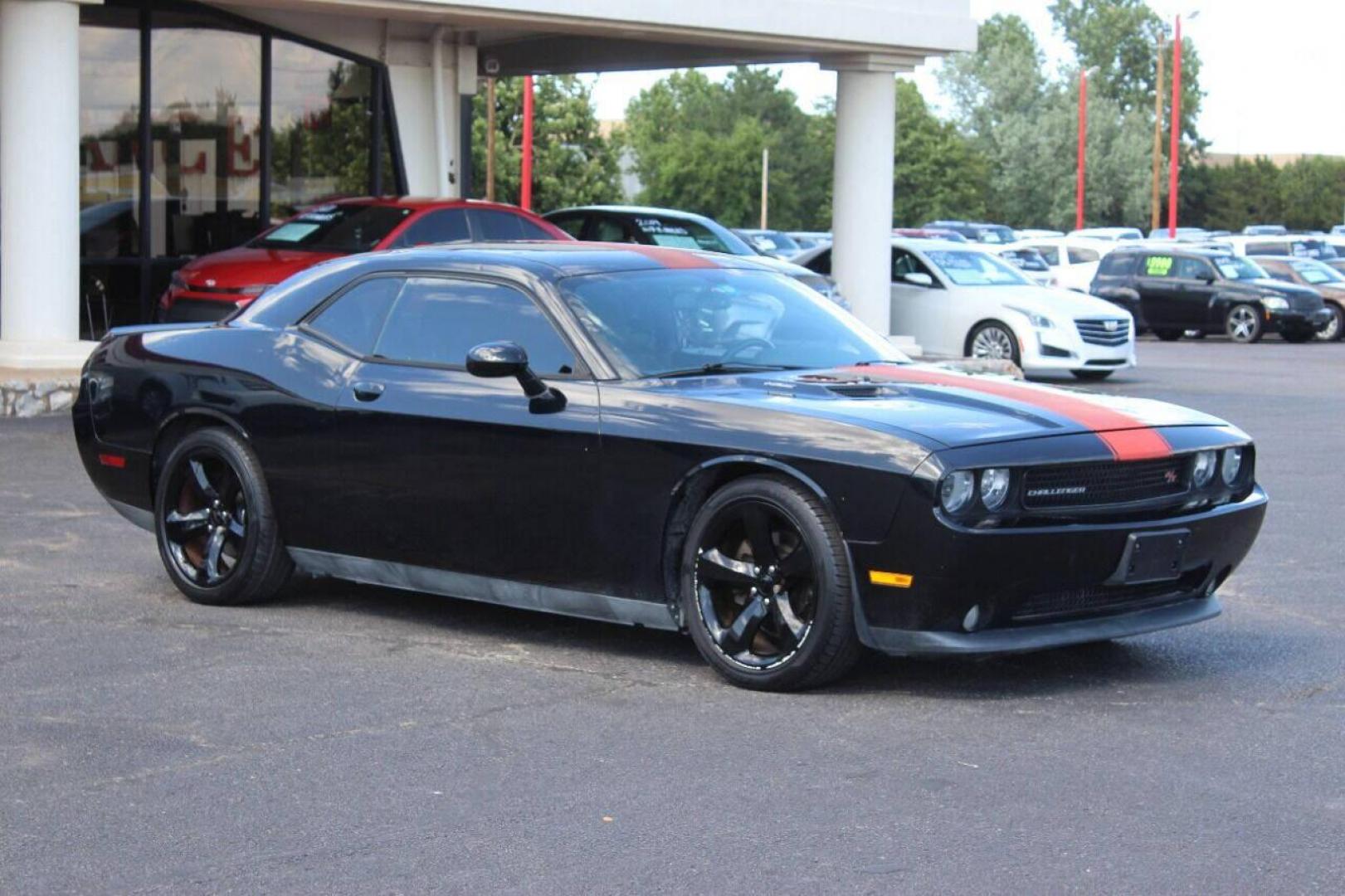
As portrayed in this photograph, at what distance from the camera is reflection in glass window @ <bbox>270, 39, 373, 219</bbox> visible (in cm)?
2131

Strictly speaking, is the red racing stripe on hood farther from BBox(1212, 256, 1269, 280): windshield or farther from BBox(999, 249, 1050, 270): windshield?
BBox(999, 249, 1050, 270): windshield

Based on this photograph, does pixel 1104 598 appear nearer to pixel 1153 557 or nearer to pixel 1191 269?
pixel 1153 557

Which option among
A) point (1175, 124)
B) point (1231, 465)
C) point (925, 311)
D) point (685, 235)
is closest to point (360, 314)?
point (1231, 465)

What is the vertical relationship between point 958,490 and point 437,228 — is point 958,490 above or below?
below

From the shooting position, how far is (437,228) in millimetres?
17766

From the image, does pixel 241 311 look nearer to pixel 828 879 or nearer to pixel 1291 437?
Answer: pixel 828 879

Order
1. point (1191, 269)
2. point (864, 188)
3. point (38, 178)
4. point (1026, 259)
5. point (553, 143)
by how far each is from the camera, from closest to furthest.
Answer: point (38, 178) → point (864, 188) → point (1191, 269) → point (1026, 259) → point (553, 143)

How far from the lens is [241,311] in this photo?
27.2 ft

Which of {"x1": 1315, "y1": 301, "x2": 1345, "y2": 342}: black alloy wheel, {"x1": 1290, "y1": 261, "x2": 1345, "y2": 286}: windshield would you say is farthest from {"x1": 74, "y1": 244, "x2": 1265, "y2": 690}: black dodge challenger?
{"x1": 1290, "y1": 261, "x2": 1345, "y2": 286}: windshield

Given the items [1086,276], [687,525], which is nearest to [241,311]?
[687,525]

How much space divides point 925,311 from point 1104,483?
1574cm

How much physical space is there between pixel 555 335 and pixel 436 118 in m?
15.7

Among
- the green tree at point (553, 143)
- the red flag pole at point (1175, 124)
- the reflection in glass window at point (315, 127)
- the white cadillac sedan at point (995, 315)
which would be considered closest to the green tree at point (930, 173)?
the green tree at point (553, 143)

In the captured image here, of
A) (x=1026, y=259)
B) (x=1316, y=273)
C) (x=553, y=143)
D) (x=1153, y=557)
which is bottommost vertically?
(x=1153, y=557)
